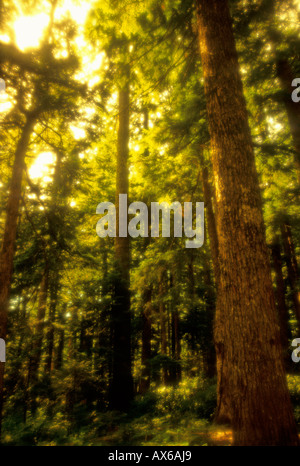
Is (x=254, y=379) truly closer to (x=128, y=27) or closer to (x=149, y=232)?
(x=128, y=27)

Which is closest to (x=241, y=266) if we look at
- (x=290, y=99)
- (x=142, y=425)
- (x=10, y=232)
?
(x=142, y=425)

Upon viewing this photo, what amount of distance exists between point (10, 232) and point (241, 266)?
6604mm

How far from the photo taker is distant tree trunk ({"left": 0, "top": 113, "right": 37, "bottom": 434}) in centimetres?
657

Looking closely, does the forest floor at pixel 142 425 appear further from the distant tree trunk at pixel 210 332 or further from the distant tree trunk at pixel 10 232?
the distant tree trunk at pixel 10 232

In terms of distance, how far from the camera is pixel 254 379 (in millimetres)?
3215

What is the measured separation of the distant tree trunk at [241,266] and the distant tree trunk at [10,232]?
5.83 m

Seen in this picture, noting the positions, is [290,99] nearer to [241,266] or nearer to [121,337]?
[241,266]

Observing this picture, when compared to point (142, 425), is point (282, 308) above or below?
above

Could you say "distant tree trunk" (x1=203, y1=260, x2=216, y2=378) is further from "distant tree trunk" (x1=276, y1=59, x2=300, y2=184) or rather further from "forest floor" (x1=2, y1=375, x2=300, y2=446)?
"distant tree trunk" (x1=276, y1=59, x2=300, y2=184)

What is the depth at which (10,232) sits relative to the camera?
722 centimetres

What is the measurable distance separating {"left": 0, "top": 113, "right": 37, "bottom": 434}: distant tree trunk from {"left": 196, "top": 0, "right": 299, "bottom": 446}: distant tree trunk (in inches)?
229

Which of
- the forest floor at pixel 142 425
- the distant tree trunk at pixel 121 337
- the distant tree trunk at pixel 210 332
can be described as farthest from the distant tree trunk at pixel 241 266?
the distant tree trunk at pixel 210 332

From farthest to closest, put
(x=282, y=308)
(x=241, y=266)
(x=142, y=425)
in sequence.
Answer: (x=282, y=308)
(x=142, y=425)
(x=241, y=266)

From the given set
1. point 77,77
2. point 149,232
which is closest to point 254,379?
point 77,77
